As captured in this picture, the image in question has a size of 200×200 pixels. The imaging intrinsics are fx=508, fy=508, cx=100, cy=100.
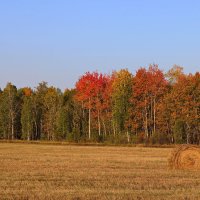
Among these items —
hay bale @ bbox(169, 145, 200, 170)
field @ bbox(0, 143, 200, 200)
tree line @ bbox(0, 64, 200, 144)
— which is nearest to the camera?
field @ bbox(0, 143, 200, 200)

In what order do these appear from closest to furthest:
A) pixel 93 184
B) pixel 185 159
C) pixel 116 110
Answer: pixel 93 184, pixel 185 159, pixel 116 110

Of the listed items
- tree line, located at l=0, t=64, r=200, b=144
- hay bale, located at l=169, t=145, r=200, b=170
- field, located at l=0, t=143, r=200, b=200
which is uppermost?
tree line, located at l=0, t=64, r=200, b=144

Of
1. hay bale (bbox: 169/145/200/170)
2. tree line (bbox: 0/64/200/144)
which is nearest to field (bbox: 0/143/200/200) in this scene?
hay bale (bbox: 169/145/200/170)

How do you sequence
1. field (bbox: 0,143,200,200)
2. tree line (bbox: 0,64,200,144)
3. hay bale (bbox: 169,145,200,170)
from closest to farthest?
field (bbox: 0,143,200,200) → hay bale (bbox: 169,145,200,170) → tree line (bbox: 0,64,200,144)

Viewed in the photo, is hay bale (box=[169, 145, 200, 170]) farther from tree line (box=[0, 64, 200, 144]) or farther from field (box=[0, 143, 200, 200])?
tree line (box=[0, 64, 200, 144])

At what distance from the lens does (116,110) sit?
73750 millimetres

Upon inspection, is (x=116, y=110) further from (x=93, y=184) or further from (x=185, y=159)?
(x=93, y=184)

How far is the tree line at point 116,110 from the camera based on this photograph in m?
67.1

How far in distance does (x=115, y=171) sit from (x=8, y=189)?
7751 millimetres

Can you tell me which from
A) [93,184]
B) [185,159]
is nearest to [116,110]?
[185,159]

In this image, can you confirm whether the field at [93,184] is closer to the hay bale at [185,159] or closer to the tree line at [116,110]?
the hay bale at [185,159]

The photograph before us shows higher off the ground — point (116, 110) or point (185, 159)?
point (116, 110)

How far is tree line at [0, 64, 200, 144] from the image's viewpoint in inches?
2643

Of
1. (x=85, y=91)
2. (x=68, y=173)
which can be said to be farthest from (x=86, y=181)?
(x=85, y=91)
